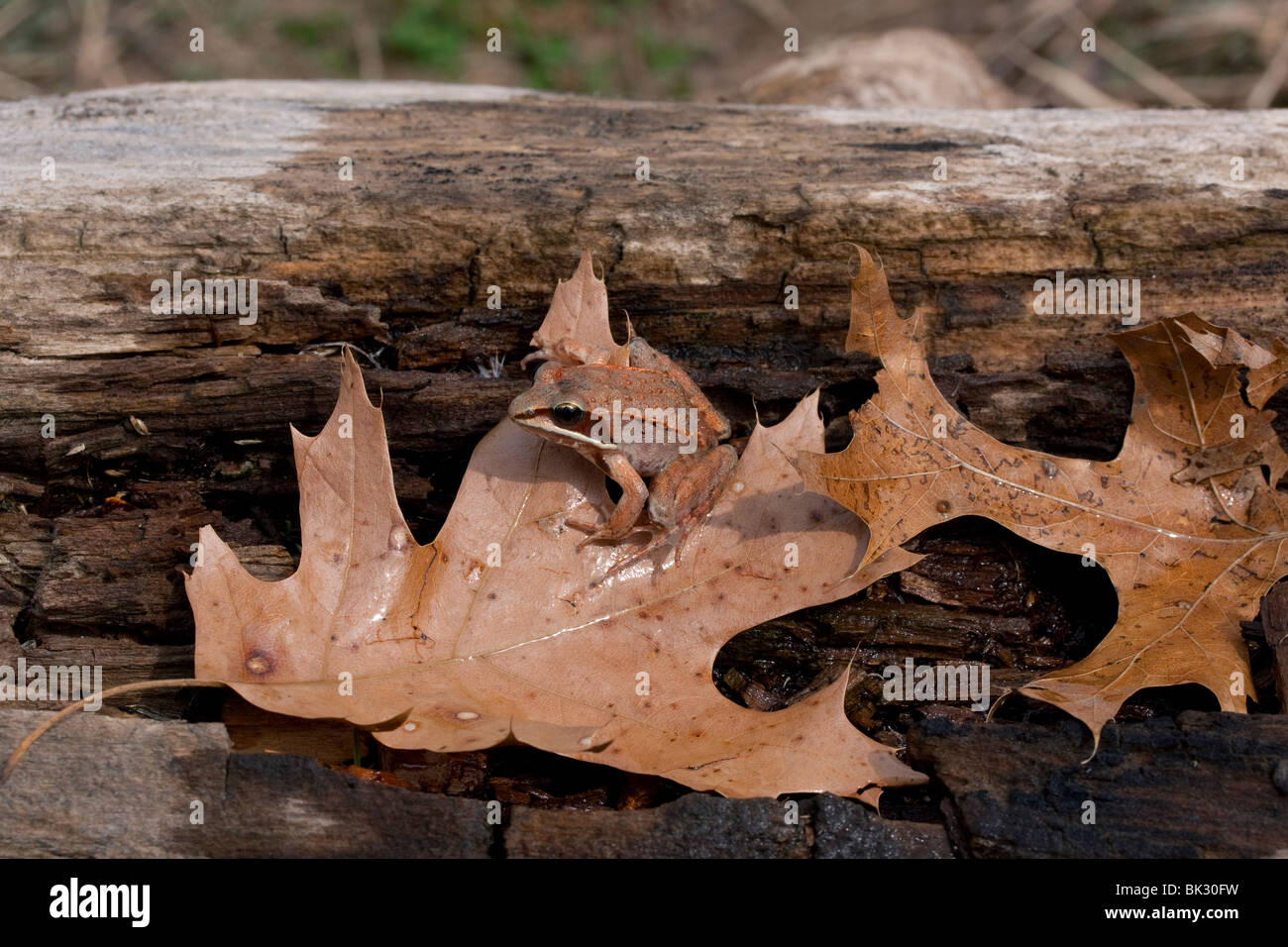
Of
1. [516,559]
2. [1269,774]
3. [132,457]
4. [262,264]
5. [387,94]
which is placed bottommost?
[1269,774]

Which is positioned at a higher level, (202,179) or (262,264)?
(202,179)

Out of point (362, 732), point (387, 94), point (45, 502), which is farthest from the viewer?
point (387, 94)

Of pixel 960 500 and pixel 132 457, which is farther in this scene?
pixel 132 457

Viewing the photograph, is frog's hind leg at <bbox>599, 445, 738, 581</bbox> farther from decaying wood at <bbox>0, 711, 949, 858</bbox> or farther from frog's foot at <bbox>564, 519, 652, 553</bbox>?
decaying wood at <bbox>0, 711, 949, 858</bbox>

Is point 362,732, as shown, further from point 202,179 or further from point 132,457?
point 202,179

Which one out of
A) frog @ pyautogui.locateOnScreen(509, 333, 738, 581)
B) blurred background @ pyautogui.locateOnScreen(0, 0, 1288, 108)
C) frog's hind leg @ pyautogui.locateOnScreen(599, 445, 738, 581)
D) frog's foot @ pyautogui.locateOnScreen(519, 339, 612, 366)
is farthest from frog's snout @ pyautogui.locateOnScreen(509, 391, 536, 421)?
blurred background @ pyautogui.locateOnScreen(0, 0, 1288, 108)

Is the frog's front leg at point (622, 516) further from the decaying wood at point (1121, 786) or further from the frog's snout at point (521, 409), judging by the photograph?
the decaying wood at point (1121, 786)

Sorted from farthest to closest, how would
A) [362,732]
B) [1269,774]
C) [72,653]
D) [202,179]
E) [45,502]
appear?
[202,179] < [45,502] < [72,653] < [362,732] < [1269,774]

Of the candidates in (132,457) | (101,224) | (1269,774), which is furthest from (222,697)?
(1269,774)
